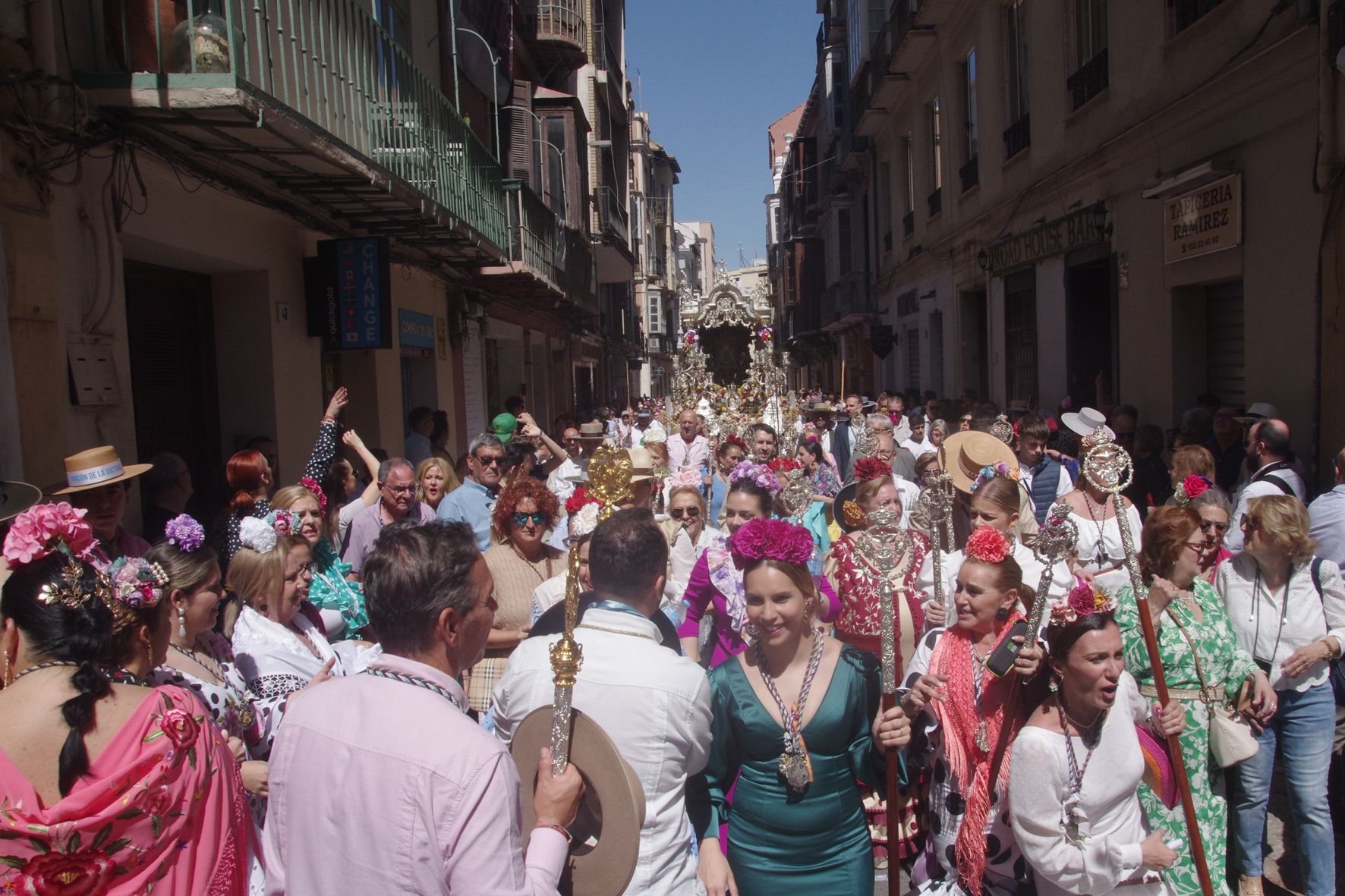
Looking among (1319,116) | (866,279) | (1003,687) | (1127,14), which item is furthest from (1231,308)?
(866,279)

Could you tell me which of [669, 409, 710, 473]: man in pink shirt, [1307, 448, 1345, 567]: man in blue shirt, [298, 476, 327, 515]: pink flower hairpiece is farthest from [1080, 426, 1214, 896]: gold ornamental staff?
[669, 409, 710, 473]: man in pink shirt

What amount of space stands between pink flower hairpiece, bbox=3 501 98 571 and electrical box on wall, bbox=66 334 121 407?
3087mm

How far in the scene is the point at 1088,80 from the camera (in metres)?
10.2

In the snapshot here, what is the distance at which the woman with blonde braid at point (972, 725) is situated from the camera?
113 inches

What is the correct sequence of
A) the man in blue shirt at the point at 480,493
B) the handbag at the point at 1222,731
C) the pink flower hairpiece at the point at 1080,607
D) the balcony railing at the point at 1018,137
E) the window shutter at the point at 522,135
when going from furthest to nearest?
1. the window shutter at the point at 522,135
2. the balcony railing at the point at 1018,137
3. the man in blue shirt at the point at 480,493
4. the handbag at the point at 1222,731
5. the pink flower hairpiece at the point at 1080,607

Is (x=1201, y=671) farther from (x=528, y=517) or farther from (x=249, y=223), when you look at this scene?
(x=249, y=223)

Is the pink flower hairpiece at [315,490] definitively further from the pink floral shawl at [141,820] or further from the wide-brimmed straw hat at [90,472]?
the pink floral shawl at [141,820]

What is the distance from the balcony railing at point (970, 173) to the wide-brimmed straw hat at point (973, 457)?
9.35 m

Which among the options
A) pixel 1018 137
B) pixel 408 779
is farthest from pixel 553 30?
pixel 408 779

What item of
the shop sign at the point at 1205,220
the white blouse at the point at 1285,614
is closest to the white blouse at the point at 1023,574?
the white blouse at the point at 1285,614

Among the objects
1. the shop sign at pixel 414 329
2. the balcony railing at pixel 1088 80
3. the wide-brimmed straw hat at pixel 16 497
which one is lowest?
the wide-brimmed straw hat at pixel 16 497

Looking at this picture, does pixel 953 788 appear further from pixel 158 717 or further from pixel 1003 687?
pixel 158 717

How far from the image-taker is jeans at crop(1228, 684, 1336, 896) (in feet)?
12.5

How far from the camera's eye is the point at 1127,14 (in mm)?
8922
